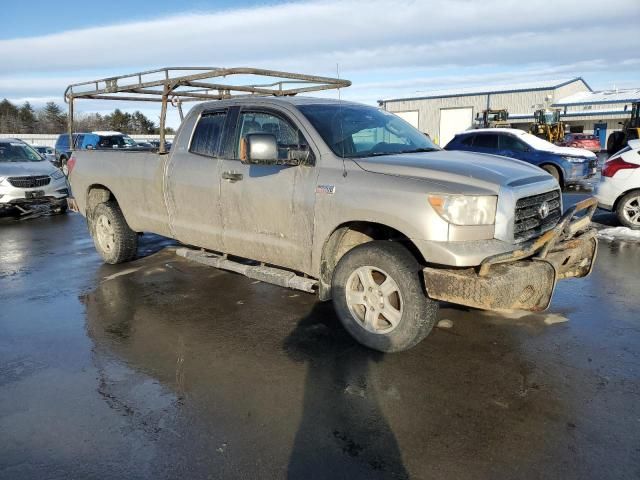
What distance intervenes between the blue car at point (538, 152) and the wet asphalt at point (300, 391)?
9.40 metres

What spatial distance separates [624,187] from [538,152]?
634 cm

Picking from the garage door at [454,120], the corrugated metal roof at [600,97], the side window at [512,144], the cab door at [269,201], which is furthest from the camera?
the garage door at [454,120]

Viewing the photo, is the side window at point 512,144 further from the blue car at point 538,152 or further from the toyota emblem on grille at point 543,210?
the toyota emblem on grille at point 543,210

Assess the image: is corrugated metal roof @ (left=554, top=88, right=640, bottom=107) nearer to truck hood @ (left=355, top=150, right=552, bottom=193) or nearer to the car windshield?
the car windshield

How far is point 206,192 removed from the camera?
534 cm

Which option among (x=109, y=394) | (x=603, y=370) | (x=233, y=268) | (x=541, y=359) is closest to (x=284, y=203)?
(x=233, y=268)

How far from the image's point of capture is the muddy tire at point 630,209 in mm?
8627

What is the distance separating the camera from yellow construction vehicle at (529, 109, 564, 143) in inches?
1292

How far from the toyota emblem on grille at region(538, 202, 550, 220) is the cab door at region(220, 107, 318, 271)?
70.5 inches

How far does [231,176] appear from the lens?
198 inches

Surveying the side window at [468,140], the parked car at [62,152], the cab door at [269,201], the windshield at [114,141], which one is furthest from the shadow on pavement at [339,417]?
the parked car at [62,152]

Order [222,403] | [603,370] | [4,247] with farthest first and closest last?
[4,247] → [603,370] → [222,403]

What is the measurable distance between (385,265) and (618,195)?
21.8 ft

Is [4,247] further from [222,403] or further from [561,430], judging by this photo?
[561,430]
